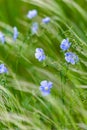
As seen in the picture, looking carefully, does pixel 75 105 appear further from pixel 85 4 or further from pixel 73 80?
pixel 85 4

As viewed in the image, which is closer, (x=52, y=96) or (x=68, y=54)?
(x=68, y=54)

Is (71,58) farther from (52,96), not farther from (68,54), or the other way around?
(52,96)

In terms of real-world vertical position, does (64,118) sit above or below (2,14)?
below

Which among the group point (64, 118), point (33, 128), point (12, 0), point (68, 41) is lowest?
point (33, 128)

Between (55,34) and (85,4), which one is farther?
(85,4)

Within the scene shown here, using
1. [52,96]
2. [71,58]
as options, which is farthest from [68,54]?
[52,96]

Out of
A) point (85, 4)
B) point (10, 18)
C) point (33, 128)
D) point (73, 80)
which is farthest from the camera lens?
point (10, 18)

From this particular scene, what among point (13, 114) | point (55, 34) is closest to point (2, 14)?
point (55, 34)

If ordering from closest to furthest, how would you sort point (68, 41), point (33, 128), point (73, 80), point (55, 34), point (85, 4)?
point (33, 128) → point (68, 41) → point (73, 80) → point (55, 34) → point (85, 4)
